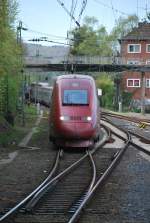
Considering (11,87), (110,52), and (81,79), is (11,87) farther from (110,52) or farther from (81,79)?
(110,52)

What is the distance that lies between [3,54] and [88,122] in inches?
423

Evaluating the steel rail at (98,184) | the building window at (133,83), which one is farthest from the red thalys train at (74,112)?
the building window at (133,83)

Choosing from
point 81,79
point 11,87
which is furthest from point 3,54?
point 11,87

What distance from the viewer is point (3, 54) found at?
33.8 metres

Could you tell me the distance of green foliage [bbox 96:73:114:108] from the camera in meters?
109

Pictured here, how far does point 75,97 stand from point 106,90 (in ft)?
286

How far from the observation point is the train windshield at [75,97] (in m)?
25.3

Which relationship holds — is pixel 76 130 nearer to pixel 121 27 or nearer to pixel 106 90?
pixel 106 90

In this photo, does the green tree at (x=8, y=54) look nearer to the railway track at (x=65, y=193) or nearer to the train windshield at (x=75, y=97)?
the train windshield at (x=75, y=97)

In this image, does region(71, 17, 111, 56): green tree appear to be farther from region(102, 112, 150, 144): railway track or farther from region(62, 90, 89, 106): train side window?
region(62, 90, 89, 106): train side window

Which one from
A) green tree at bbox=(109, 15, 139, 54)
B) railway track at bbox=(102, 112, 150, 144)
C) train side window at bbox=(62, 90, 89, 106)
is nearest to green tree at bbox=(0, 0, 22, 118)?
train side window at bbox=(62, 90, 89, 106)

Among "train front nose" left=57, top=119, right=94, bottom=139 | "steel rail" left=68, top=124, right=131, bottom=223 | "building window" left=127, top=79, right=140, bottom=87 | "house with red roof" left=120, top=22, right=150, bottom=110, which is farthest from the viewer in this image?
"building window" left=127, top=79, right=140, bottom=87

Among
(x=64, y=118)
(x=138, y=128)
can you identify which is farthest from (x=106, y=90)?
(x=64, y=118)

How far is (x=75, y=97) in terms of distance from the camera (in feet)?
83.5
